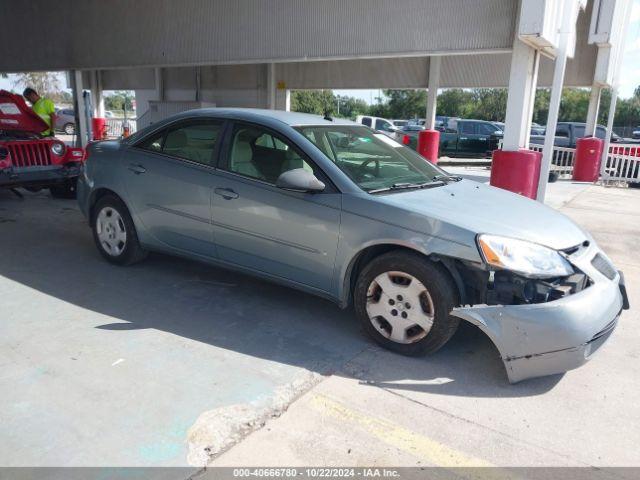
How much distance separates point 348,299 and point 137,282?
2117mm

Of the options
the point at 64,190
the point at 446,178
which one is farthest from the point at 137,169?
the point at 64,190

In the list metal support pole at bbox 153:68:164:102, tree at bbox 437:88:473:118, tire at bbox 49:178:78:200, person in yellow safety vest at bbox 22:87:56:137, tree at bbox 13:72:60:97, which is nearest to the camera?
tire at bbox 49:178:78:200

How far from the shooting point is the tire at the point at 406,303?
127 inches

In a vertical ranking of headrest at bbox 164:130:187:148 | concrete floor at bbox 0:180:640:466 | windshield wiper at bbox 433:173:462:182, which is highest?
headrest at bbox 164:130:187:148

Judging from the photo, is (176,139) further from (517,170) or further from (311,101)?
(311,101)

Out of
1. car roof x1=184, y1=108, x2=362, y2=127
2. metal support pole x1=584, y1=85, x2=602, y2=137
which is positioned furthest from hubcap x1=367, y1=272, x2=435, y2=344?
metal support pole x1=584, y1=85, x2=602, y2=137

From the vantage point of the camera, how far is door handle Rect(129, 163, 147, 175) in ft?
15.4

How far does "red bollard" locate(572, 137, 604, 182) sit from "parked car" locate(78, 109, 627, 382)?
38.3 ft

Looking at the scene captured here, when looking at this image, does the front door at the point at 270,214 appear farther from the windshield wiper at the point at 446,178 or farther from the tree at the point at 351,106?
the tree at the point at 351,106

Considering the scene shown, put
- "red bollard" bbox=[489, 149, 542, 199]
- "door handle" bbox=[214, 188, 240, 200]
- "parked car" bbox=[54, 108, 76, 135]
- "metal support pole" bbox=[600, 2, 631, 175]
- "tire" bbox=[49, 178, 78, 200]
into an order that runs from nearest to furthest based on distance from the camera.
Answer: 1. "door handle" bbox=[214, 188, 240, 200]
2. "red bollard" bbox=[489, 149, 542, 199]
3. "tire" bbox=[49, 178, 78, 200]
4. "metal support pole" bbox=[600, 2, 631, 175]
5. "parked car" bbox=[54, 108, 76, 135]

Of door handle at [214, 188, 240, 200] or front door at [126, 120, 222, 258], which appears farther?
front door at [126, 120, 222, 258]

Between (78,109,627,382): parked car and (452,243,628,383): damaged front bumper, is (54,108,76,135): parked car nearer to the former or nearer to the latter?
(78,109,627,382): parked car

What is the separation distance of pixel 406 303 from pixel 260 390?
1090 millimetres

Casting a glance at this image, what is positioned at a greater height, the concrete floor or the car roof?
the car roof
